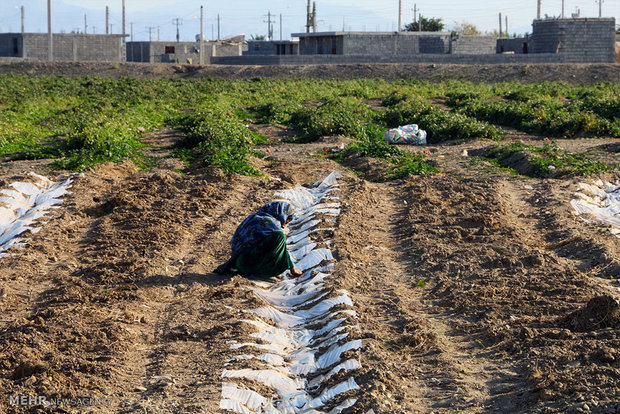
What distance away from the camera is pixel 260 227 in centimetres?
749

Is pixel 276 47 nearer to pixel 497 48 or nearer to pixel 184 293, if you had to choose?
pixel 497 48

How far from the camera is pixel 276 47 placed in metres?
57.9

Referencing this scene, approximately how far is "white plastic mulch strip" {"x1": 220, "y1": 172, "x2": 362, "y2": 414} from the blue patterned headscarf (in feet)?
1.55

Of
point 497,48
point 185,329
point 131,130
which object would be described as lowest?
point 185,329

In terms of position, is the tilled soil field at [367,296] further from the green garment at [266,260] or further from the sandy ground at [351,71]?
the sandy ground at [351,71]

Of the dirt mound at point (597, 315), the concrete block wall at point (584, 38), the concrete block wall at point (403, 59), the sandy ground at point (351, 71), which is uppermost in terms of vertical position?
the concrete block wall at point (584, 38)

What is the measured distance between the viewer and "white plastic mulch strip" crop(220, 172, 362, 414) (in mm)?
4836

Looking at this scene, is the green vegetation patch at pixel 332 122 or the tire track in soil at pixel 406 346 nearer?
the tire track in soil at pixel 406 346

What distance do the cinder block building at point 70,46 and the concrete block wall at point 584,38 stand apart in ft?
105

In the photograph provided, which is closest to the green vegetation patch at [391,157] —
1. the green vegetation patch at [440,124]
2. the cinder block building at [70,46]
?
the green vegetation patch at [440,124]

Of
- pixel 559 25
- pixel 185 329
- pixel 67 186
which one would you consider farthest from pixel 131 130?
pixel 559 25

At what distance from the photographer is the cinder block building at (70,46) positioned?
52.5 metres

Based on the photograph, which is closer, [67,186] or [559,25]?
[67,186]

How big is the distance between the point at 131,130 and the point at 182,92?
497 inches
